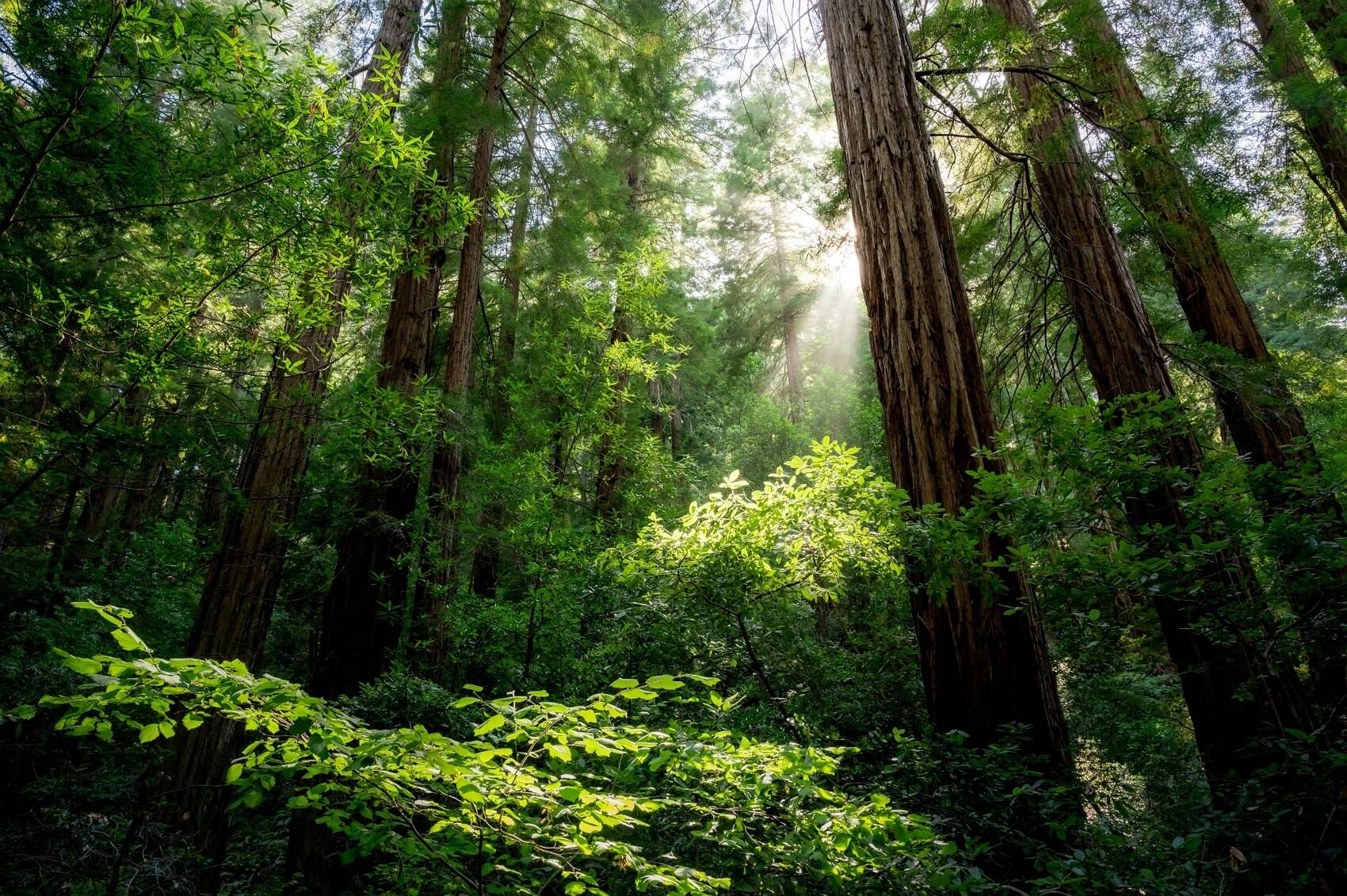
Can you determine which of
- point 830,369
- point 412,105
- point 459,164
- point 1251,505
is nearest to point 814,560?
point 1251,505

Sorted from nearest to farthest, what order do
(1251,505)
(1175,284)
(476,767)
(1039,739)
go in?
(476,767)
(1251,505)
(1039,739)
(1175,284)

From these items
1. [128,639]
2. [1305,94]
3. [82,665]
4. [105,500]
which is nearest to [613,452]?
[128,639]

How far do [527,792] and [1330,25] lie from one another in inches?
381

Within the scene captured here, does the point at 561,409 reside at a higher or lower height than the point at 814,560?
higher

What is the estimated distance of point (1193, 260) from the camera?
624 centimetres

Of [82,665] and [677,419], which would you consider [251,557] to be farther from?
[677,419]

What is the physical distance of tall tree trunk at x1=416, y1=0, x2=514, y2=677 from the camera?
252 inches

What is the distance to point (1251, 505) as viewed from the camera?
2.23m

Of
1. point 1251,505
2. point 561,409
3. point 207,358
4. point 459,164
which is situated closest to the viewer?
point 1251,505

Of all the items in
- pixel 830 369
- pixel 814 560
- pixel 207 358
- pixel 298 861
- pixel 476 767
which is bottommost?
pixel 298 861

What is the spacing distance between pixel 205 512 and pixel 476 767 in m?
12.8

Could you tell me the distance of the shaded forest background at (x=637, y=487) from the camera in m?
2.06

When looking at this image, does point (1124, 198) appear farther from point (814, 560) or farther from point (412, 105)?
point (412, 105)

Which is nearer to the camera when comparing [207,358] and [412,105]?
[207,358]
